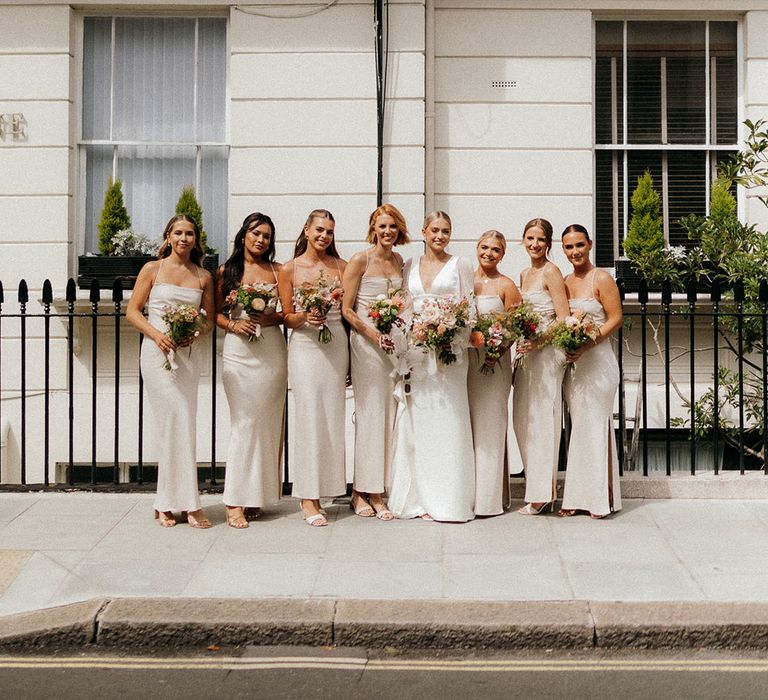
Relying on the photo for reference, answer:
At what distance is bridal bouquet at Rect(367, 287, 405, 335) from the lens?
24.0 ft

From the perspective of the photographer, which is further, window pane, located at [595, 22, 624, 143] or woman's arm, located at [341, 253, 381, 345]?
window pane, located at [595, 22, 624, 143]

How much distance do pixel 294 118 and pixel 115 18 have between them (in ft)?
7.16

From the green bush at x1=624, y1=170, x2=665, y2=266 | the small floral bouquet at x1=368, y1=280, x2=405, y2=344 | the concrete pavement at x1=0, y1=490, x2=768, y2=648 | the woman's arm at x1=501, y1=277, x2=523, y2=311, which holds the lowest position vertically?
the concrete pavement at x1=0, y1=490, x2=768, y2=648

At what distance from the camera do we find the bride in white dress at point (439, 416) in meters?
7.66

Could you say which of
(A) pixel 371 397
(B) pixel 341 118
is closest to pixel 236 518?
(A) pixel 371 397

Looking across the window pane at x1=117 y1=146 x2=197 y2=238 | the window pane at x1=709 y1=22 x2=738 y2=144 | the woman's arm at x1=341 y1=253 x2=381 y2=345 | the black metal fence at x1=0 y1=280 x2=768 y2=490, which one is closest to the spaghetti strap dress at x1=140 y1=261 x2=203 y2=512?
the woman's arm at x1=341 y1=253 x2=381 y2=345

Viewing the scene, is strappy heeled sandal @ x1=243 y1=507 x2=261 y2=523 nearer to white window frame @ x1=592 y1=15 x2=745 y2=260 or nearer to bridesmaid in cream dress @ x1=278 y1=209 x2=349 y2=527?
bridesmaid in cream dress @ x1=278 y1=209 x2=349 y2=527

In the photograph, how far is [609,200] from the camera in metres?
11.1

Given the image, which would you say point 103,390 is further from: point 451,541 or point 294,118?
point 451,541

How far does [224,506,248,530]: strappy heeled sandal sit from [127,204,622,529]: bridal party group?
2cm

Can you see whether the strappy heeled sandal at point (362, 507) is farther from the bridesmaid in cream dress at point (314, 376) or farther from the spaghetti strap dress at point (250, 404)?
the spaghetti strap dress at point (250, 404)

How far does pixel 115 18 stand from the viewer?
35.8 ft

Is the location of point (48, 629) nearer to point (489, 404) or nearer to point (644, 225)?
point (489, 404)

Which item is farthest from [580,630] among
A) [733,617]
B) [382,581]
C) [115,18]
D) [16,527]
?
[115,18]
